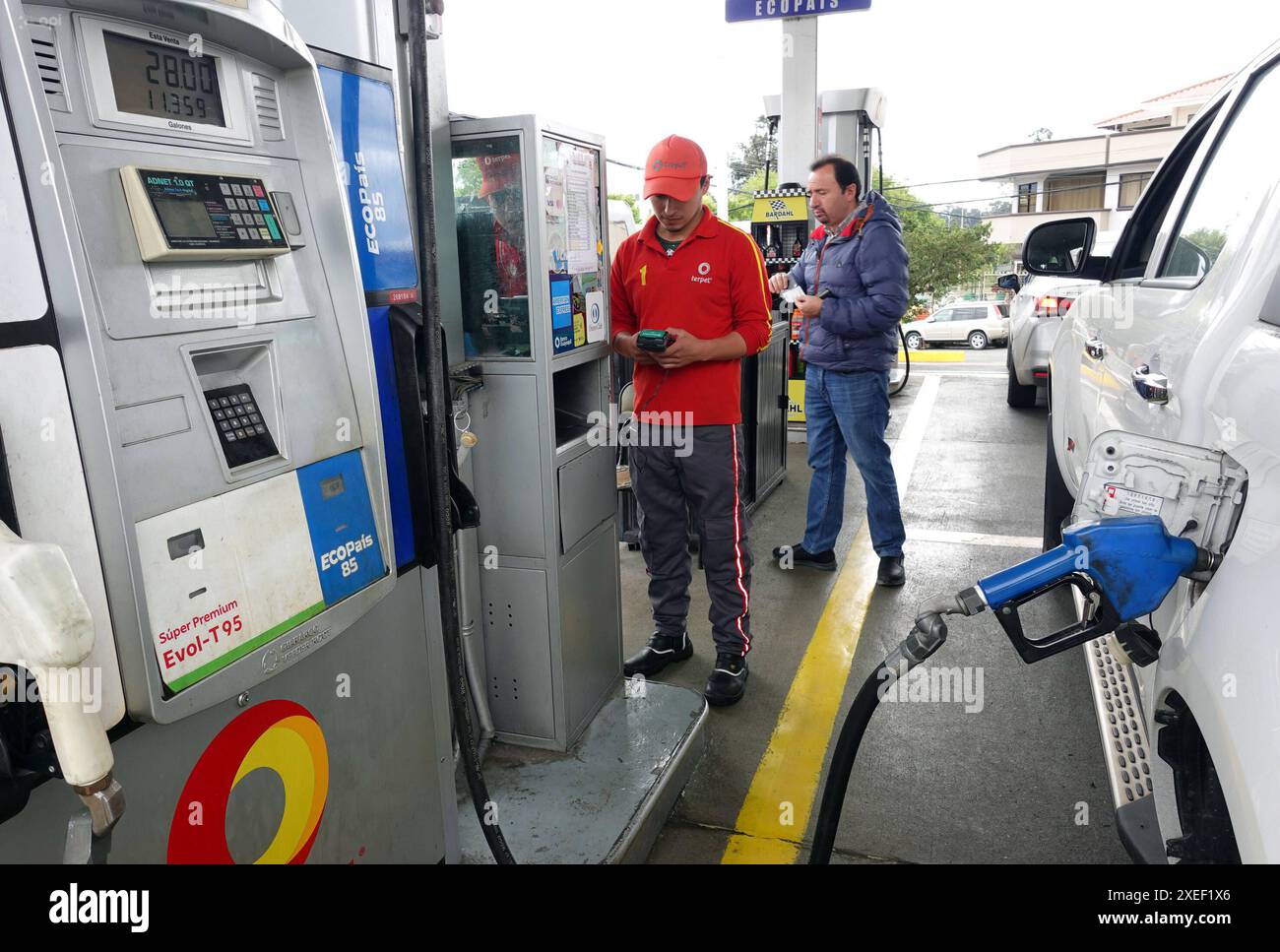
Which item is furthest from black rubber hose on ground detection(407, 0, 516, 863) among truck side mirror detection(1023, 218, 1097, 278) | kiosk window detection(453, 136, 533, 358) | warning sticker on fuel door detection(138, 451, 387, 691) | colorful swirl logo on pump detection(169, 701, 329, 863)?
truck side mirror detection(1023, 218, 1097, 278)

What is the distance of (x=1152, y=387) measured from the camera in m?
1.88

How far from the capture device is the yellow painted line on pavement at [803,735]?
2.82 m

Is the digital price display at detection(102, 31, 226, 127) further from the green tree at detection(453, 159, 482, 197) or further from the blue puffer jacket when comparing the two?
the blue puffer jacket

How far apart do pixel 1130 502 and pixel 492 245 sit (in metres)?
1.88

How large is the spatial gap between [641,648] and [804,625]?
81 cm

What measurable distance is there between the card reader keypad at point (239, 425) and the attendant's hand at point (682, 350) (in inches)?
74.6

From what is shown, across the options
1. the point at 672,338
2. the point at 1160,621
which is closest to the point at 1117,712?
the point at 1160,621

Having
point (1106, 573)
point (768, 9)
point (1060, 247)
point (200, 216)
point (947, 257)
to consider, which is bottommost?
point (947, 257)

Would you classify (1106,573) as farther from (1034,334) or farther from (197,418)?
(1034,334)

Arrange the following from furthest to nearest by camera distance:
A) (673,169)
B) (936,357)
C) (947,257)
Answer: (947,257), (936,357), (673,169)

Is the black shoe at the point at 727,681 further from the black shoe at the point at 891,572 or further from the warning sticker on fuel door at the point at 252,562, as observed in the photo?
the warning sticker on fuel door at the point at 252,562

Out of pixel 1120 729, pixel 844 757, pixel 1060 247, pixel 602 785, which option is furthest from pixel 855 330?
pixel 844 757

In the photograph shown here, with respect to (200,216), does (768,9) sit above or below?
above

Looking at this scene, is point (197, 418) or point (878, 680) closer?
point (197, 418)
